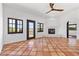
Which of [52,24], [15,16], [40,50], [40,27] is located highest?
[15,16]

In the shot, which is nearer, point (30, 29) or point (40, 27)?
point (30, 29)

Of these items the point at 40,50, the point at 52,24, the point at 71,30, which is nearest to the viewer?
the point at 40,50

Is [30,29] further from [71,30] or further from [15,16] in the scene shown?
[71,30]

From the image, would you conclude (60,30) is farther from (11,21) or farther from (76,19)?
(11,21)

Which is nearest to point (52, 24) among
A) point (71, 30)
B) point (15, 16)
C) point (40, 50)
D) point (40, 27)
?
point (40, 27)

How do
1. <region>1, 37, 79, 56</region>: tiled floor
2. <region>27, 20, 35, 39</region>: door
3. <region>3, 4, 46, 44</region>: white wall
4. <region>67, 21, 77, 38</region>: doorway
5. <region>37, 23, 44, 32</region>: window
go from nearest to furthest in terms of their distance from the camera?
<region>1, 37, 79, 56</region>: tiled floor, <region>3, 4, 46, 44</region>: white wall, <region>27, 20, 35, 39</region>: door, <region>37, 23, 44, 32</region>: window, <region>67, 21, 77, 38</region>: doorway

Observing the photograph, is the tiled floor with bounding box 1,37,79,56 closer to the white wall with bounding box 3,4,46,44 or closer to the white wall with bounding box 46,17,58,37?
the white wall with bounding box 3,4,46,44

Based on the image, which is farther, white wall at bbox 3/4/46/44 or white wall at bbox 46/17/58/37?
white wall at bbox 46/17/58/37

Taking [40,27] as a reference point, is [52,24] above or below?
above

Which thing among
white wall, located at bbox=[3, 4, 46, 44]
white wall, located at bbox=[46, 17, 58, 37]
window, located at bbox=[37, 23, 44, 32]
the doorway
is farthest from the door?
the doorway

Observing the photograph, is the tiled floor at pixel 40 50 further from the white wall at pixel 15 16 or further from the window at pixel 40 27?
the window at pixel 40 27

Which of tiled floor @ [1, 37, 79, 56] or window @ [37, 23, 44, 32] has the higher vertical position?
window @ [37, 23, 44, 32]

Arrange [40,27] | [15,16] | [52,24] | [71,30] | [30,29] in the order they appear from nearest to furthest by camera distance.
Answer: [15,16]
[30,29]
[40,27]
[71,30]
[52,24]

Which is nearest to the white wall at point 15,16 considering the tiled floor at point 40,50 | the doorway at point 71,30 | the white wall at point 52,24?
the tiled floor at point 40,50
